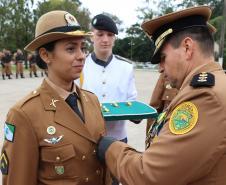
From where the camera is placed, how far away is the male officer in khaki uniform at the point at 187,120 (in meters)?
1.43

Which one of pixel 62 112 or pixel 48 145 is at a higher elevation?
pixel 62 112

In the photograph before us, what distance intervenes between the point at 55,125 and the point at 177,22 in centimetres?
81

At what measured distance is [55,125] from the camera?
1.90 meters

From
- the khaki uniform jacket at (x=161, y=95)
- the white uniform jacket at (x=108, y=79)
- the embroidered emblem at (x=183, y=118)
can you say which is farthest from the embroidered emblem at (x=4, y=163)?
the khaki uniform jacket at (x=161, y=95)

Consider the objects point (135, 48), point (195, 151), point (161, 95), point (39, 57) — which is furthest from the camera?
point (135, 48)

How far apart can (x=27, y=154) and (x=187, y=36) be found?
0.97m

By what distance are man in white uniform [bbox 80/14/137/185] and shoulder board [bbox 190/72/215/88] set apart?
1.69 metres

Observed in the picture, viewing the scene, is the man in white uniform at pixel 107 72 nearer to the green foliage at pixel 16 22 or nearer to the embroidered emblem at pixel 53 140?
the embroidered emblem at pixel 53 140

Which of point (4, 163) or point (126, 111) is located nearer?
point (4, 163)

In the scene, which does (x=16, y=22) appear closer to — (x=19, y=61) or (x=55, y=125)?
(x=19, y=61)

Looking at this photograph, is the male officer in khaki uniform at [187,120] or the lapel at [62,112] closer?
the male officer in khaki uniform at [187,120]

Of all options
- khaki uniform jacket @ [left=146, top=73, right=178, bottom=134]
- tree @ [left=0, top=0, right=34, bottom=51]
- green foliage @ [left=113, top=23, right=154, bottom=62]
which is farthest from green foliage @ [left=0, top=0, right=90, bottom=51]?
khaki uniform jacket @ [left=146, top=73, right=178, bottom=134]

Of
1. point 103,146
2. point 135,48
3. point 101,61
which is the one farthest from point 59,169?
point 135,48

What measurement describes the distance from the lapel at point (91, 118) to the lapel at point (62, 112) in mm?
58
